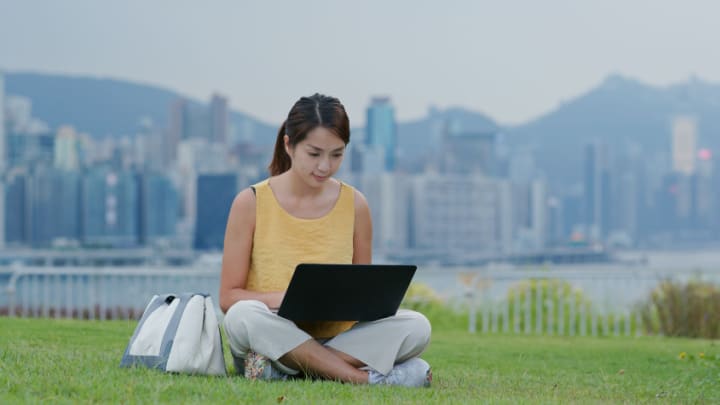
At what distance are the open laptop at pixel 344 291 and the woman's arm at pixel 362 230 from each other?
354 millimetres

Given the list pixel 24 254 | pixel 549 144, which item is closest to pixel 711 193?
pixel 549 144

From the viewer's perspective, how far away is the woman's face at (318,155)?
11.5 feet

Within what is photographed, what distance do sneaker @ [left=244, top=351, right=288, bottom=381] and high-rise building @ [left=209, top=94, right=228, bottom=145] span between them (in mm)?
112450

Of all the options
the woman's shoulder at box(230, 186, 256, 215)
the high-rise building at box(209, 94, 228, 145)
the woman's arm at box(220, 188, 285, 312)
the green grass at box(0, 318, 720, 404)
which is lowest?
the green grass at box(0, 318, 720, 404)

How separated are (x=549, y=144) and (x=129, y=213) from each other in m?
44.9

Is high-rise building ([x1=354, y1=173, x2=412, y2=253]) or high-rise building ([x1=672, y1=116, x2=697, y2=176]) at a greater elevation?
high-rise building ([x1=672, y1=116, x2=697, y2=176])

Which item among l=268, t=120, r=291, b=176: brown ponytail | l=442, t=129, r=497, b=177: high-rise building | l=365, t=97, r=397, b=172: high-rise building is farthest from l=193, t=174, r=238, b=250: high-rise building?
l=268, t=120, r=291, b=176: brown ponytail

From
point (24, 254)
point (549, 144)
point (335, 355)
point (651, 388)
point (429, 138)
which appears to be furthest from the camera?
point (429, 138)

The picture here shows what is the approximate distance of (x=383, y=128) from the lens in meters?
111

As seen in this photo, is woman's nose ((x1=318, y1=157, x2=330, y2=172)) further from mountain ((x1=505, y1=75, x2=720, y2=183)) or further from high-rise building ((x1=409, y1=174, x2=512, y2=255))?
high-rise building ((x1=409, y1=174, x2=512, y2=255))

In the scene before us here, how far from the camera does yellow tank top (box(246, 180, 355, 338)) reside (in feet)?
11.8

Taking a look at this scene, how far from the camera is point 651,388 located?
4.17m

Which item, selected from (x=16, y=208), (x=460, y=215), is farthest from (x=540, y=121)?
(x=16, y=208)

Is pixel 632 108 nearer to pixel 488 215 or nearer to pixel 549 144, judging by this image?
pixel 549 144
